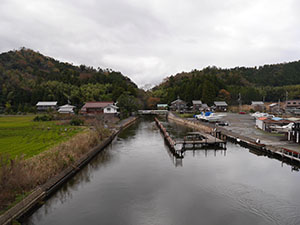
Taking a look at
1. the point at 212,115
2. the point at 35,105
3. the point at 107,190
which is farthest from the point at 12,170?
the point at 35,105

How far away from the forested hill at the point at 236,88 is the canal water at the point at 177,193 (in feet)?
172

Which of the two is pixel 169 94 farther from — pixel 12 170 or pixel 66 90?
pixel 12 170

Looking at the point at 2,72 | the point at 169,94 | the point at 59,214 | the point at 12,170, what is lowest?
the point at 59,214

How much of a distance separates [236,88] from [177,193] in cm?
7625

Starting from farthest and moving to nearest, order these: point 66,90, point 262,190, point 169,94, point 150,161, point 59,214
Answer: point 169,94, point 66,90, point 150,161, point 262,190, point 59,214

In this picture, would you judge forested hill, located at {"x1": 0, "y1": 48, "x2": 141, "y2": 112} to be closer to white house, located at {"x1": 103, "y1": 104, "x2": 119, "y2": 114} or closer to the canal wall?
white house, located at {"x1": 103, "y1": 104, "x2": 119, "y2": 114}

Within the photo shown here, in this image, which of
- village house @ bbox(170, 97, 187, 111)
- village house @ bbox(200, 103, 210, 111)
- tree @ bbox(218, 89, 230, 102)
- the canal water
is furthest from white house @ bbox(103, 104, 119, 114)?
tree @ bbox(218, 89, 230, 102)

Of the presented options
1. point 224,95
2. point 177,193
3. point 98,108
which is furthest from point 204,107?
point 177,193

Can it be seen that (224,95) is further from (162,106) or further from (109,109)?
(109,109)

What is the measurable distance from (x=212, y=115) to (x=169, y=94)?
128 ft

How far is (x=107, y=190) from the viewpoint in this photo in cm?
1248

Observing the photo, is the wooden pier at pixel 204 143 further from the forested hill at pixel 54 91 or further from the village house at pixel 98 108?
the forested hill at pixel 54 91

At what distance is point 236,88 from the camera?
262 feet

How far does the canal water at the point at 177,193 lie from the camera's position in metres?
9.60
